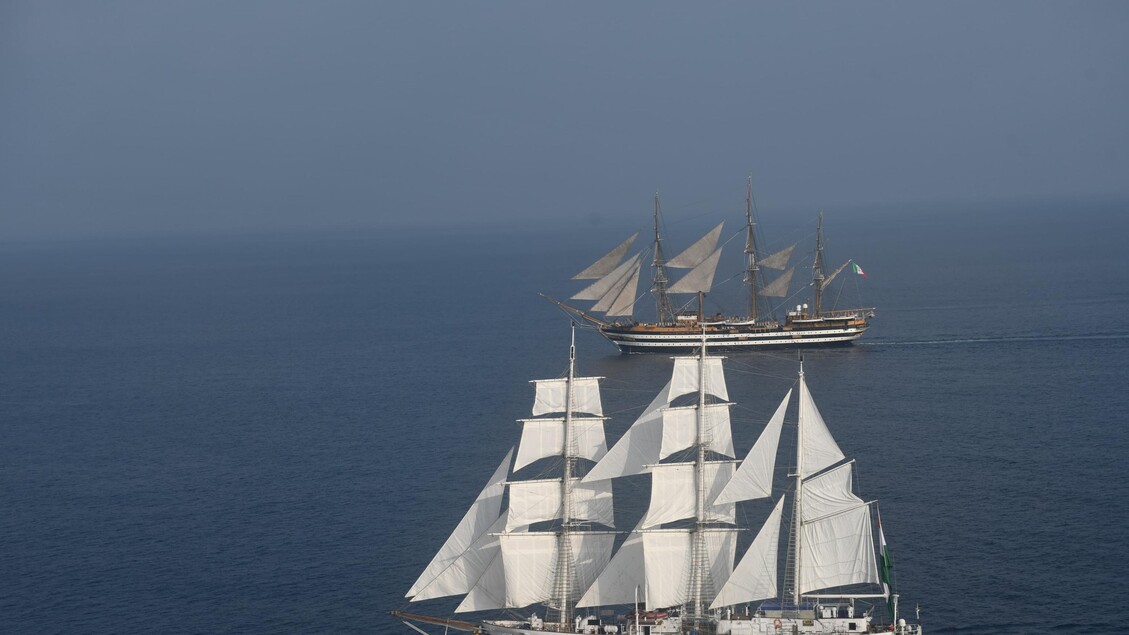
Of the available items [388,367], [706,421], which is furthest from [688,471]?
[388,367]

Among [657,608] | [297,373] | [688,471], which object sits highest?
[297,373]

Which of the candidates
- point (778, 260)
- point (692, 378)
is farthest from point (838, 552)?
point (778, 260)

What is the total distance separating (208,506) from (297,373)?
51340 mm

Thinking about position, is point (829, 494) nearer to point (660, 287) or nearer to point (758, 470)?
point (758, 470)

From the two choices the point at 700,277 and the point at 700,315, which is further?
the point at 700,315

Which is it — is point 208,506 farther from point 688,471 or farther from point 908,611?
point 908,611

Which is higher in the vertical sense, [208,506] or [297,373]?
[297,373]

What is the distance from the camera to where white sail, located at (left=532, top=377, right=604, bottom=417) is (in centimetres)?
6475

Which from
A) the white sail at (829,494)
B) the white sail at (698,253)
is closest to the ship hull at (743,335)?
the white sail at (698,253)

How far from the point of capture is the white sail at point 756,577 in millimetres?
61281

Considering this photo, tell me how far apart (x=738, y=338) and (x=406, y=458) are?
54739 mm

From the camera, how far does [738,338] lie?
13975 cm

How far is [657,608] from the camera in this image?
62.7 meters

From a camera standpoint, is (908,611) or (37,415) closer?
(908,611)
